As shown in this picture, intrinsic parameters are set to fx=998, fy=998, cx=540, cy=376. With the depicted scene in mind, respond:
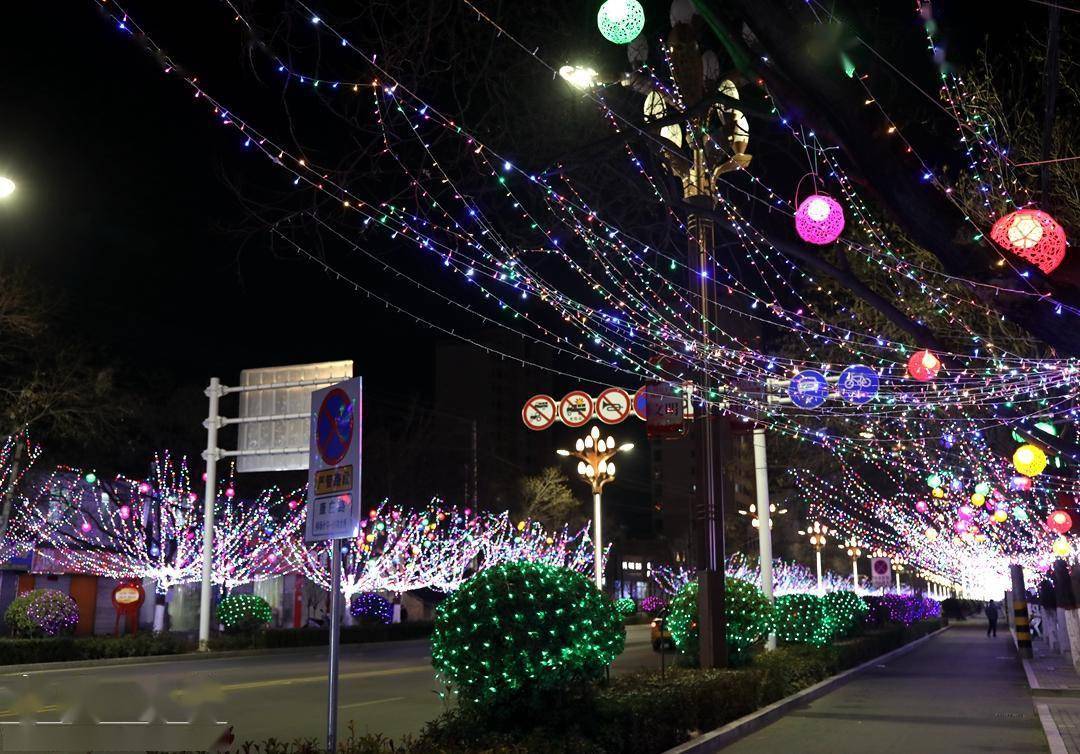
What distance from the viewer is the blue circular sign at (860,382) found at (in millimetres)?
13570

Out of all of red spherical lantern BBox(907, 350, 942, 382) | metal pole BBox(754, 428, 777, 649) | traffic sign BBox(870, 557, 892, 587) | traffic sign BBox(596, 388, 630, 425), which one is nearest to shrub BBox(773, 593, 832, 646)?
metal pole BBox(754, 428, 777, 649)

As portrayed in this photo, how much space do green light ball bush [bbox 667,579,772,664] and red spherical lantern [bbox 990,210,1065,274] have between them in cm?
853

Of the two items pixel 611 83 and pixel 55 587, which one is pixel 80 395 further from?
pixel 611 83

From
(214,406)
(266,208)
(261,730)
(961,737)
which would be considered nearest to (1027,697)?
(961,737)

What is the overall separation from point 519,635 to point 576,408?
15.4 m

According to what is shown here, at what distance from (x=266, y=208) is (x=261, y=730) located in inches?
266

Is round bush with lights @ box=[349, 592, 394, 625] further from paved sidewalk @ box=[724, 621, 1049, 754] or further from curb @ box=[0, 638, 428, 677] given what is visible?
paved sidewalk @ box=[724, 621, 1049, 754]

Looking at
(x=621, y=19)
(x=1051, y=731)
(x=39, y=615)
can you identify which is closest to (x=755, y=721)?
(x=1051, y=731)

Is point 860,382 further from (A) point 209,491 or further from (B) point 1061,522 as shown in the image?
(A) point 209,491

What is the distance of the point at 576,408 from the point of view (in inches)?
950

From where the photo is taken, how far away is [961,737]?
12.0 m

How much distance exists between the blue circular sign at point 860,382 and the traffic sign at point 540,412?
11.2 m

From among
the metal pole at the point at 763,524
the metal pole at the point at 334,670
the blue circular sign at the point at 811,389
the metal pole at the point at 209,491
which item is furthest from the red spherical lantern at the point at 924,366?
the metal pole at the point at 209,491

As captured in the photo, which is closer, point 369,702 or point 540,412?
Answer: point 369,702
